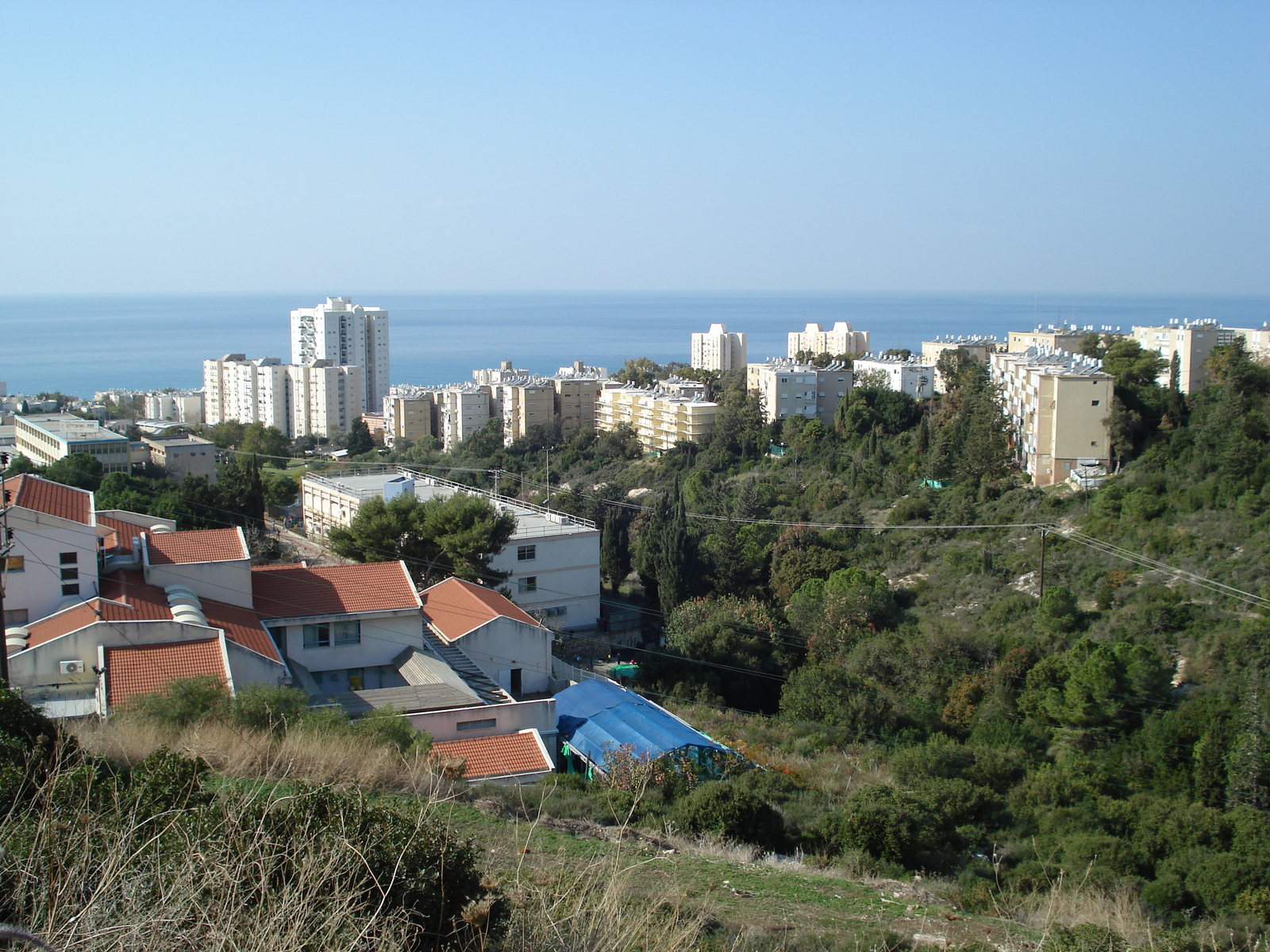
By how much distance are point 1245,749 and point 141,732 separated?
10.4 m

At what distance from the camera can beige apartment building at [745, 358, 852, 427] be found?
37500 mm

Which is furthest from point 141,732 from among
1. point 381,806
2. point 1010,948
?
point 1010,948

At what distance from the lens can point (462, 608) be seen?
12.9 metres

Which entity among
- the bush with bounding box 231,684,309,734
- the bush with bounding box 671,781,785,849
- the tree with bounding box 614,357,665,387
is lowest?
the bush with bounding box 671,781,785,849

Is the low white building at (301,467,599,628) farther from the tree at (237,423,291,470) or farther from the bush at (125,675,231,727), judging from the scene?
the tree at (237,423,291,470)

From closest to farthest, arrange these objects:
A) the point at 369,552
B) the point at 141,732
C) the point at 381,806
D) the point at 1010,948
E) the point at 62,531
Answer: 1. the point at 381,806
2. the point at 1010,948
3. the point at 141,732
4. the point at 62,531
5. the point at 369,552


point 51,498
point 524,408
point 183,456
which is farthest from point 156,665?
point 524,408

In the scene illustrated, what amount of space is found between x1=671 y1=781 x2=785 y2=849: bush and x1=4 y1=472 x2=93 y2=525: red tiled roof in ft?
24.5

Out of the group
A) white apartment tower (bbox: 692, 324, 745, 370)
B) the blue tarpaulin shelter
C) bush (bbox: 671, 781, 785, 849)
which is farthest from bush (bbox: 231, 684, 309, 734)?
white apartment tower (bbox: 692, 324, 745, 370)

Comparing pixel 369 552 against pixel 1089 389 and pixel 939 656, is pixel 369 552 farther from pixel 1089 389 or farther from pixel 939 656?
pixel 1089 389

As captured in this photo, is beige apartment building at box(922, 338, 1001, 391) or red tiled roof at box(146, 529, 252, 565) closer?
red tiled roof at box(146, 529, 252, 565)

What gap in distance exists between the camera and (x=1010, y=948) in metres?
4.09

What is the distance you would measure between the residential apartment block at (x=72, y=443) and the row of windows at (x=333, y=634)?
71.3ft

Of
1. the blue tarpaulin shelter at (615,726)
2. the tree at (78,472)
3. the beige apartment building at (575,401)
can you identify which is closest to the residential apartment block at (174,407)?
the beige apartment building at (575,401)
